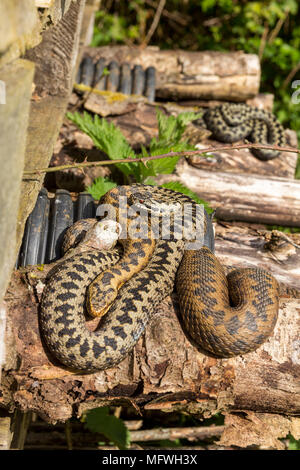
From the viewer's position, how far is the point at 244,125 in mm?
7141

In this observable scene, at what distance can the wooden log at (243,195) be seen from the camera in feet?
18.5

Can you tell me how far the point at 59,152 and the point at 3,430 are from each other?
334 cm

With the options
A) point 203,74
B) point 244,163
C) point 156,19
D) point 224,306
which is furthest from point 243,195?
point 156,19

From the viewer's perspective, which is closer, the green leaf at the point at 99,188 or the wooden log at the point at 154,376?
the wooden log at the point at 154,376

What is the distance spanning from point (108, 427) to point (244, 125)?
206 inches

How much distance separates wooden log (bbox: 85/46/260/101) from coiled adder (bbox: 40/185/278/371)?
431 cm

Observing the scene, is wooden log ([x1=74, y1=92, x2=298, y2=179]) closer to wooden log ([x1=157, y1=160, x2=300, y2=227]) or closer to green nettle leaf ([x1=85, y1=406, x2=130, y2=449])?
wooden log ([x1=157, y1=160, x2=300, y2=227])

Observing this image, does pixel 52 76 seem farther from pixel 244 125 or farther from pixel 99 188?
pixel 244 125

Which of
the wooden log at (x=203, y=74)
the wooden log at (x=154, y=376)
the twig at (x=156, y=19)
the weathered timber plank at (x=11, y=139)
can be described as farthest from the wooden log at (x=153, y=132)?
the twig at (x=156, y=19)

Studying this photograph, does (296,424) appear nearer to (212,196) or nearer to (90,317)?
(90,317)

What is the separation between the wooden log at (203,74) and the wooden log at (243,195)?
272 centimetres

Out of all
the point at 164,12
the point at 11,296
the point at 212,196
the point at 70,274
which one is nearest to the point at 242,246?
the point at 212,196

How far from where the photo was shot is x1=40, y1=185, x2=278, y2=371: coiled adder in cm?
327

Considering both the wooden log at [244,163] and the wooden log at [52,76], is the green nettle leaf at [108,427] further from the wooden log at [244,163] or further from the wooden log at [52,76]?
the wooden log at [244,163]
